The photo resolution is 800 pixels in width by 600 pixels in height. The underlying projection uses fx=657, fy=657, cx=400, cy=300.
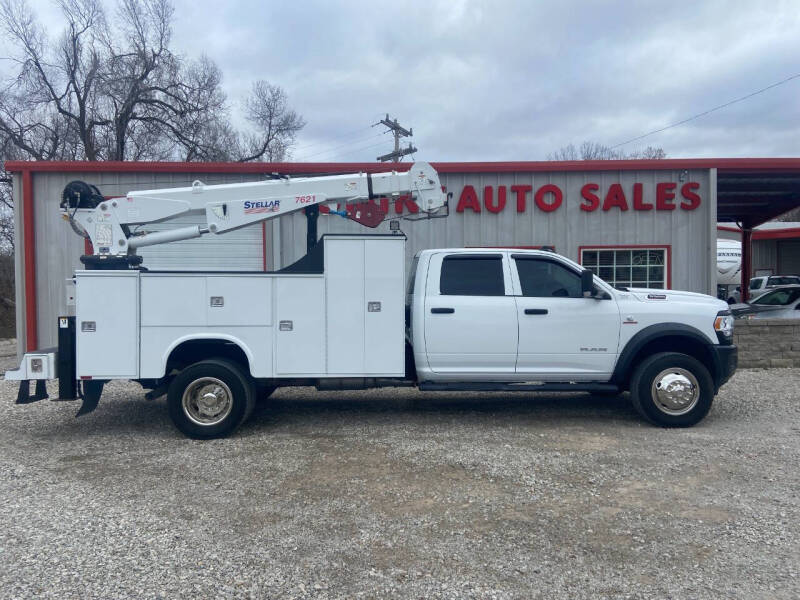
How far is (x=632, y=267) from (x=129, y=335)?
9836mm

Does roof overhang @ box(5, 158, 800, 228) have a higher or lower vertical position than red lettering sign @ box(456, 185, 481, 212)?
higher

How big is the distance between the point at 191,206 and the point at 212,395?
217 cm

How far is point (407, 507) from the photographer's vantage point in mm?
5012

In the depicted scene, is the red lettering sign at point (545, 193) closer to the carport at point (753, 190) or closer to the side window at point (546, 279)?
the carport at point (753, 190)

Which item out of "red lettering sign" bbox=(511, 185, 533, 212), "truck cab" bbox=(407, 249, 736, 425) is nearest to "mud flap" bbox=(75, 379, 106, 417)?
"truck cab" bbox=(407, 249, 736, 425)

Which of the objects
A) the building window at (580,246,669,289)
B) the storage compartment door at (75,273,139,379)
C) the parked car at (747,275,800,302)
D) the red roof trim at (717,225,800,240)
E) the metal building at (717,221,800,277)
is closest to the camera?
the storage compartment door at (75,273,139,379)

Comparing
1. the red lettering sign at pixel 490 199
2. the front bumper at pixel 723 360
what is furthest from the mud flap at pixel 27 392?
the red lettering sign at pixel 490 199

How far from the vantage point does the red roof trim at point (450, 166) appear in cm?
1227

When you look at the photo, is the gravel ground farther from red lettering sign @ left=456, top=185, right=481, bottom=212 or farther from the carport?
the carport

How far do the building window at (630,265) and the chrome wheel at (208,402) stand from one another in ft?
27.5

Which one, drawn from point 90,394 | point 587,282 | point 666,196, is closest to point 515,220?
point 666,196

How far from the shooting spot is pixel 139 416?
833 cm

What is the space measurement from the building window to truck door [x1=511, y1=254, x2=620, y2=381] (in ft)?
19.6

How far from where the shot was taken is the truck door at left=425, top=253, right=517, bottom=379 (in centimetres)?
730
